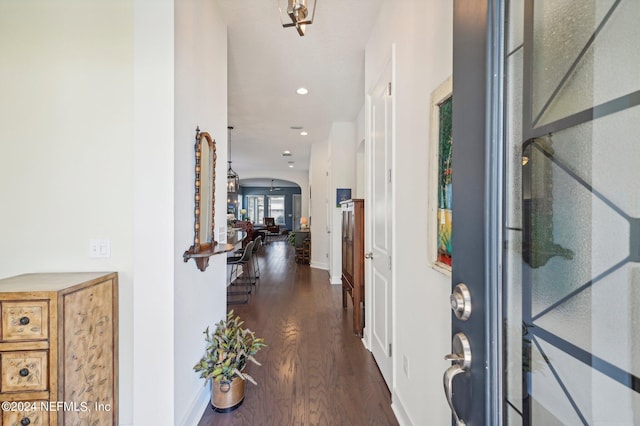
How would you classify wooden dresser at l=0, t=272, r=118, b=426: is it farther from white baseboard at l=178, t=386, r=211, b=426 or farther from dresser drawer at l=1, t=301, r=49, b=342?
white baseboard at l=178, t=386, r=211, b=426

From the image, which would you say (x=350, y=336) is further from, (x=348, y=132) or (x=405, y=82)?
(x=348, y=132)

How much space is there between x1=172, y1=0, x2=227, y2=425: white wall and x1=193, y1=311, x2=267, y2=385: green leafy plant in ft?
0.21

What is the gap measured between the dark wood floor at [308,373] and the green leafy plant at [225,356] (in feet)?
0.79

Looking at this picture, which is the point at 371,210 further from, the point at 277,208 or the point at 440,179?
the point at 277,208

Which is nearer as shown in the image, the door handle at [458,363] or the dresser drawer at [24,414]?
the door handle at [458,363]

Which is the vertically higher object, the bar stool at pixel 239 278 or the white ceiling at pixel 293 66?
the white ceiling at pixel 293 66

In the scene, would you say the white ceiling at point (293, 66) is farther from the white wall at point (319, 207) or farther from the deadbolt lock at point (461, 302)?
the deadbolt lock at point (461, 302)

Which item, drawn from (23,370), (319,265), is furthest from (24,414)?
(319,265)

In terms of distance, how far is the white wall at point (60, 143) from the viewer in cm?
163

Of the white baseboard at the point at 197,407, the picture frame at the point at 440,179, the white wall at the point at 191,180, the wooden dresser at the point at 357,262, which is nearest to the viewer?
the picture frame at the point at 440,179

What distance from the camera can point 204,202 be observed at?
1991 millimetres

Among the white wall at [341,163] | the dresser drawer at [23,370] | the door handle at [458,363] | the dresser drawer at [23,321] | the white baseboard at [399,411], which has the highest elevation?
the white wall at [341,163]

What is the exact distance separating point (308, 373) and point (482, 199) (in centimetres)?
227

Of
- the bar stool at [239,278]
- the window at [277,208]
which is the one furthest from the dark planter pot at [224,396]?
the window at [277,208]
